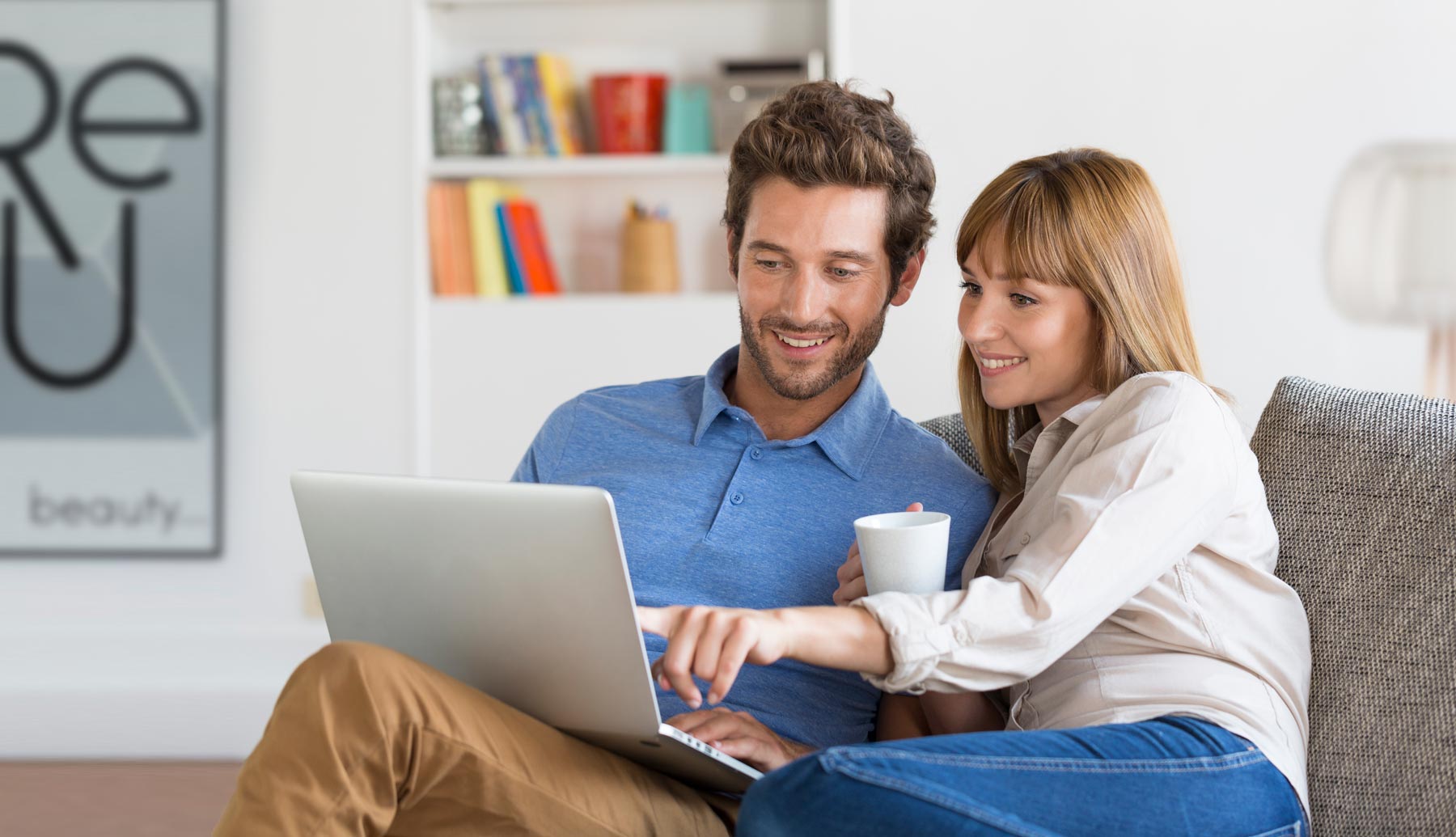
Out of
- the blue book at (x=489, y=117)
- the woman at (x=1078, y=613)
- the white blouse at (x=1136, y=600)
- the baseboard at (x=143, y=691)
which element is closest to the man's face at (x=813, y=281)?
the woman at (x=1078, y=613)

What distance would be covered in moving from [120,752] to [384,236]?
1.47 m

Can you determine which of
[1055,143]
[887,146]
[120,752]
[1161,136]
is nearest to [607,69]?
[1055,143]

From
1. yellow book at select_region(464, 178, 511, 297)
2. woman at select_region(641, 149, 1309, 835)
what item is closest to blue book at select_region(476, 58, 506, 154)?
yellow book at select_region(464, 178, 511, 297)

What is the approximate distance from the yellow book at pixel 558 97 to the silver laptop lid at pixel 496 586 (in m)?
2.14

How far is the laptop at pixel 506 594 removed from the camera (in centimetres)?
111

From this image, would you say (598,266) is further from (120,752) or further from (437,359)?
(120,752)

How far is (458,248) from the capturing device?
10.8 ft

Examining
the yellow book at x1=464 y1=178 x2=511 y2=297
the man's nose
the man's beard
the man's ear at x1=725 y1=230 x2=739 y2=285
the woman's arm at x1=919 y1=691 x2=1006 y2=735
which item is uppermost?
the yellow book at x1=464 y1=178 x2=511 y2=297

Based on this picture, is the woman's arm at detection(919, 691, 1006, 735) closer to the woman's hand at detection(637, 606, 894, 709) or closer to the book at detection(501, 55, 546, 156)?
the woman's hand at detection(637, 606, 894, 709)

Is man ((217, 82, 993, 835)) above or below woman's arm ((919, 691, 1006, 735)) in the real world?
above

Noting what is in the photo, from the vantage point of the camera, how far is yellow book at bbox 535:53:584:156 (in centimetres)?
328

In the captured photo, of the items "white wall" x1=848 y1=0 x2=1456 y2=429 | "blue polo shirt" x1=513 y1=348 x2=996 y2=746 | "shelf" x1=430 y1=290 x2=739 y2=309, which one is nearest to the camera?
"blue polo shirt" x1=513 y1=348 x2=996 y2=746

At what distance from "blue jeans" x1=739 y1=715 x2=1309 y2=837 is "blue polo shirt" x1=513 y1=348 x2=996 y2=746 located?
0.42m

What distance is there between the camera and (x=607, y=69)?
3418 millimetres
